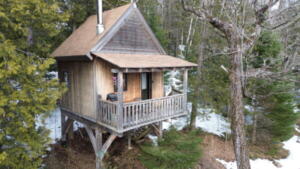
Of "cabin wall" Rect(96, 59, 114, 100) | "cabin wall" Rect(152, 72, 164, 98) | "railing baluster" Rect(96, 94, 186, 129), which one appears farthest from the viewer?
"cabin wall" Rect(152, 72, 164, 98)

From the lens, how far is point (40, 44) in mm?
7312

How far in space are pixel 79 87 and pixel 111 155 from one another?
3.78 meters

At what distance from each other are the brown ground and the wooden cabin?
147cm

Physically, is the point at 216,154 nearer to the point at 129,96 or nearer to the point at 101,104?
the point at 129,96

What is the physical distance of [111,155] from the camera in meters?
8.68

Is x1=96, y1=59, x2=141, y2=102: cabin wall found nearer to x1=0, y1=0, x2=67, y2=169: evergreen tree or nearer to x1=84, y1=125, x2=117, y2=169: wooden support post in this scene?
x1=84, y1=125, x2=117, y2=169: wooden support post

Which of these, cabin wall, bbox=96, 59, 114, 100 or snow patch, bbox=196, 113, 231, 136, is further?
snow patch, bbox=196, 113, 231, 136

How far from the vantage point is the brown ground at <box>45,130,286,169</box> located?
7683 mm

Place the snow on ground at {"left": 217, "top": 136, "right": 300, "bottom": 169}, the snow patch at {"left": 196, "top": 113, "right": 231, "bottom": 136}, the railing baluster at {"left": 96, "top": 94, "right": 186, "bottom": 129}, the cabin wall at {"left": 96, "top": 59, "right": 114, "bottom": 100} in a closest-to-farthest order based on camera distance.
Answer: the railing baluster at {"left": 96, "top": 94, "right": 186, "bottom": 129}
the cabin wall at {"left": 96, "top": 59, "right": 114, "bottom": 100}
the snow on ground at {"left": 217, "top": 136, "right": 300, "bottom": 169}
the snow patch at {"left": 196, "top": 113, "right": 231, "bottom": 136}

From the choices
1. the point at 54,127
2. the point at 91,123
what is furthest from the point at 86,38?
the point at 54,127

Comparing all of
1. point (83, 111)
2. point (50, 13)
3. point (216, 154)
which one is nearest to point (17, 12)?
point (50, 13)

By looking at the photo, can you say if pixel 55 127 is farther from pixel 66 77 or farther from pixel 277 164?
pixel 277 164

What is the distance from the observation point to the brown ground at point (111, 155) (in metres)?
7.68

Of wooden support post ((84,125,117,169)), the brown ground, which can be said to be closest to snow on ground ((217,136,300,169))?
the brown ground
